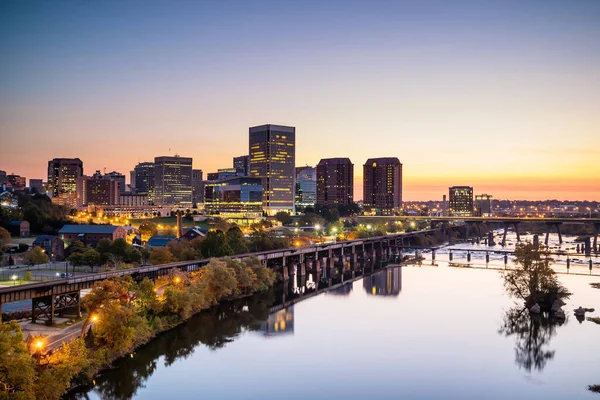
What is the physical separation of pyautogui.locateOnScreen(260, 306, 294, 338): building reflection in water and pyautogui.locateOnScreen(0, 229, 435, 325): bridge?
37.8 ft

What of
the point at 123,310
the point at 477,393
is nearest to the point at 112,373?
the point at 123,310

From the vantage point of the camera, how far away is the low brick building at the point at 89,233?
80250 mm

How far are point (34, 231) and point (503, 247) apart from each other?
10643 cm

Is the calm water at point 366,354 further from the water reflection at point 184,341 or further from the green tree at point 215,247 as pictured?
the green tree at point 215,247

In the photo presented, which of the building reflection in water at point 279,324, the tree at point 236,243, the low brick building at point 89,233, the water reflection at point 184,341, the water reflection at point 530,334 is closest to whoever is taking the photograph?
the water reflection at point 184,341

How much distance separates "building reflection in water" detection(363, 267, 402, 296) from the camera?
226 feet

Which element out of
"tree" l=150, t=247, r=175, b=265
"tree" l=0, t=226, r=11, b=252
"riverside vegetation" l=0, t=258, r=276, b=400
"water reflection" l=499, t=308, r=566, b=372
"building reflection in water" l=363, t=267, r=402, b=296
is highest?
"tree" l=0, t=226, r=11, b=252

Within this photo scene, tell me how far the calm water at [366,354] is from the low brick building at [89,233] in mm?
31518

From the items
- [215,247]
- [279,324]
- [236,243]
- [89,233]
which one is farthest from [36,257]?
[279,324]

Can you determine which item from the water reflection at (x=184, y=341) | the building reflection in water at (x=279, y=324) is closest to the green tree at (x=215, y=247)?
the water reflection at (x=184, y=341)

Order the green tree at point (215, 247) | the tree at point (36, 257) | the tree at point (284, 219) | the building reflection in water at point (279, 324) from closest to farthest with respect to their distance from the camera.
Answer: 1. the building reflection in water at point (279, 324)
2. the tree at point (36, 257)
3. the green tree at point (215, 247)
4. the tree at point (284, 219)

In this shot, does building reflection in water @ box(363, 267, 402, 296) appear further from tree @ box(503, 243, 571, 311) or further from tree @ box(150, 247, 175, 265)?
tree @ box(150, 247, 175, 265)

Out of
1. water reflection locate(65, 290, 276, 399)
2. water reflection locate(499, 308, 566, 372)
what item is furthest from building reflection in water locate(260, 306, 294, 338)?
water reflection locate(499, 308, 566, 372)

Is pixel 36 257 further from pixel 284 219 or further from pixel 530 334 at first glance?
pixel 284 219
